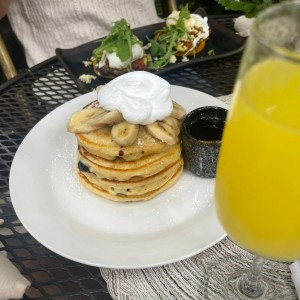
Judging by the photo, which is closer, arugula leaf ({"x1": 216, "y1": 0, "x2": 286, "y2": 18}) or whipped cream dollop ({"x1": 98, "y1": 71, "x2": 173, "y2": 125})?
arugula leaf ({"x1": 216, "y1": 0, "x2": 286, "y2": 18})

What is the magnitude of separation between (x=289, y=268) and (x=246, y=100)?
443mm

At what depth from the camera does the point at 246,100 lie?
0.57 meters

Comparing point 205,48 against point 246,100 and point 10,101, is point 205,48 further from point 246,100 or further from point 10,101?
point 246,100

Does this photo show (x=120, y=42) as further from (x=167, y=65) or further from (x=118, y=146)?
(x=118, y=146)

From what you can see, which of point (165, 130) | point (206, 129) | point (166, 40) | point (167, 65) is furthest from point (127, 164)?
point (166, 40)

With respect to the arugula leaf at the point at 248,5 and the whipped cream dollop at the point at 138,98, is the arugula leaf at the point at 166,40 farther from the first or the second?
the arugula leaf at the point at 248,5

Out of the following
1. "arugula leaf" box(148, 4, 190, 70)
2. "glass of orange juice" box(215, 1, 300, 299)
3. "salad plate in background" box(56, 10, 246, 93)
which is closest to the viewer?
"glass of orange juice" box(215, 1, 300, 299)

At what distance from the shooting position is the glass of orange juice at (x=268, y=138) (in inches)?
21.1

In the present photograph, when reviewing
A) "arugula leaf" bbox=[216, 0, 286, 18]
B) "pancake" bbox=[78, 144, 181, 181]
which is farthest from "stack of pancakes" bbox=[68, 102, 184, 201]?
"arugula leaf" bbox=[216, 0, 286, 18]

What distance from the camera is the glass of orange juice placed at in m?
0.54

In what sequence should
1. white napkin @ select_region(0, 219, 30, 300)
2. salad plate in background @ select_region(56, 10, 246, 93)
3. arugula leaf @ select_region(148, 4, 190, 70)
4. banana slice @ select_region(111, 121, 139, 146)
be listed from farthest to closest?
arugula leaf @ select_region(148, 4, 190, 70) → salad plate in background @ select_region(56, 10, 246, 93) → banana slice @ select_region(111, 121, 139, 146) → white napkin @ select_region(0, 219, 30, 300)

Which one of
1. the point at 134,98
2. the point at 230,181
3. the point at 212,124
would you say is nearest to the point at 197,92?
the point at 212,124

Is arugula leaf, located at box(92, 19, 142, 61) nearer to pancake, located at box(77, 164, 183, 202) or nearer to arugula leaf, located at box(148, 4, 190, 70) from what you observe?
arugula leaf, located at box(148, 4, 190, 70)

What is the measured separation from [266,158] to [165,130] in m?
0.44
